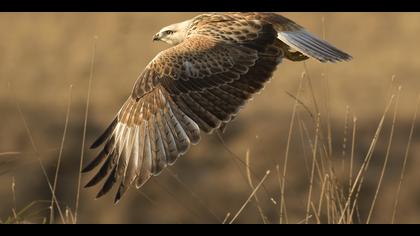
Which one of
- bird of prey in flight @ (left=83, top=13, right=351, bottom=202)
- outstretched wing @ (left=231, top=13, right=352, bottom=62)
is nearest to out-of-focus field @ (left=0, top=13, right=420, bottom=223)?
outstretched wing @ (left=231, top=13, right=352, bottom=62)

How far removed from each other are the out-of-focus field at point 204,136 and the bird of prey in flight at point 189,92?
5.69 m

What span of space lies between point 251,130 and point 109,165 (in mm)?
7216

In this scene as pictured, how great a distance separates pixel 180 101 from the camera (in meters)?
6.58

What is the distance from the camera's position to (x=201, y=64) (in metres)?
6.72

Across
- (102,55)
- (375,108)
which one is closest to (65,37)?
(102,55)

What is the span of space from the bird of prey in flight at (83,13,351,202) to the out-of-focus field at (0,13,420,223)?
5.69 meters

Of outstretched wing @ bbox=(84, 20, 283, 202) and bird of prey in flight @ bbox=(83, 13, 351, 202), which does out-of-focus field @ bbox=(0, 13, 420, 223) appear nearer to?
bird of prey in flight @ bbox=(83, 13, 351, 202)

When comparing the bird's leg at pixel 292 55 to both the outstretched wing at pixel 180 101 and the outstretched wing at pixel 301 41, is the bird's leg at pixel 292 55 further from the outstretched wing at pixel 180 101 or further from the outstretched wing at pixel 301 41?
the outstretched wing at pixel 180 101

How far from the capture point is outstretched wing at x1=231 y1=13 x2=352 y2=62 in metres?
6.87

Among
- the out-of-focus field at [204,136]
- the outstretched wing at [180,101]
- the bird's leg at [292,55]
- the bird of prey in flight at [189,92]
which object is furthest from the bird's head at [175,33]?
the out-of-focus field at [204,136]

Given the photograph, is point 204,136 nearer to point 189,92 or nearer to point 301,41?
point 301,41

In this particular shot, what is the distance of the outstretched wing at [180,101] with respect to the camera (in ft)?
21.0

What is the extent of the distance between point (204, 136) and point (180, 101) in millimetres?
6849

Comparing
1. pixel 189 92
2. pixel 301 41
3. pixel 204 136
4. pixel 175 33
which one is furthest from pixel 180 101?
pixel 204 136
